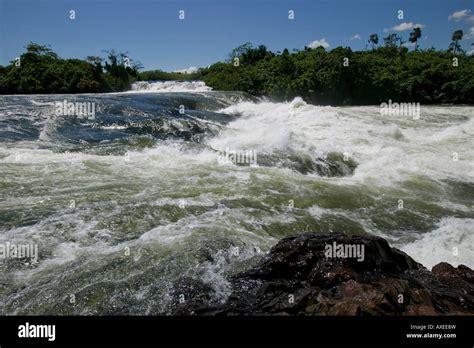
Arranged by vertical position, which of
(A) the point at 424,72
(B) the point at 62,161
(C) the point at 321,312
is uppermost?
(A) the point at 424,72

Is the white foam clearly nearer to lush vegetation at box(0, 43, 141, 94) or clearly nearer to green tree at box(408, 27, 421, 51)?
lush vegetation at box(0, 43, 141, 94)

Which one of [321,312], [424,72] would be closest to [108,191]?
[321,312]

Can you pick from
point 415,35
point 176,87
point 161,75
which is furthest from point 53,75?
point 415,35

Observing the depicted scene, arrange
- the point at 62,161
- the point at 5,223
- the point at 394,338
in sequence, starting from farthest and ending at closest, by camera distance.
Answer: the point at 62,161
the point at 5,223
the point at 394,338

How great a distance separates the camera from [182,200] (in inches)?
298

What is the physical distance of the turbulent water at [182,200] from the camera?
16.0 ft

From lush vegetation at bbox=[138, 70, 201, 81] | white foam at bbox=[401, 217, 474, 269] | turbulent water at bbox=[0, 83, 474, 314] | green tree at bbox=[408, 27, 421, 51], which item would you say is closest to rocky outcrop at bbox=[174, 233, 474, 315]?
turbulent water at bbox=[0, 83, 474, 314]

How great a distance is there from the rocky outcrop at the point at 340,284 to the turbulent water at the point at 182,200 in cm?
46

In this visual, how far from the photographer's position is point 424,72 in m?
34.5

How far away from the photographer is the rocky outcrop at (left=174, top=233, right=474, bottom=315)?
3.80m

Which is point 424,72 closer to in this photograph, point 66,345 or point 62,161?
point 62,161

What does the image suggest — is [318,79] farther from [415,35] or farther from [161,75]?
[415,35]

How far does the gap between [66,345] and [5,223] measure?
4.10 m

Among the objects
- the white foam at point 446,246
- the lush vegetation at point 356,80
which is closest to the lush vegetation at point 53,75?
the lush vegetation at point 356,80
